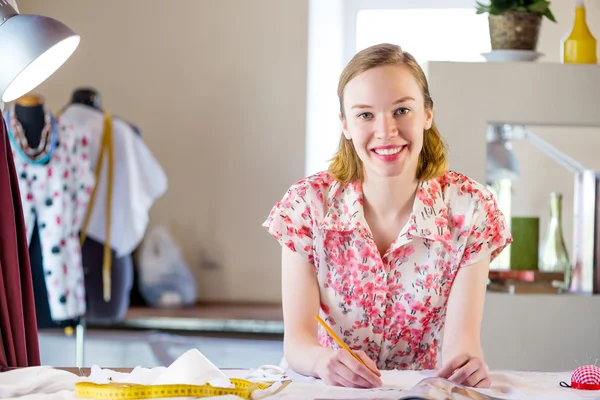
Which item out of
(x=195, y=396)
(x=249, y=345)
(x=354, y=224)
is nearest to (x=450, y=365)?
(x=354, y=224)

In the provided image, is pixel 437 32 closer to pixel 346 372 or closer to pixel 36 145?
pixel 36 145

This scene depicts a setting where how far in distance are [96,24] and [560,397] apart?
4.25 meters

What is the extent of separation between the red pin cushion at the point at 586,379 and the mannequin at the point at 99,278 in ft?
9.01

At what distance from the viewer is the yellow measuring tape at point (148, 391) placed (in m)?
1.17

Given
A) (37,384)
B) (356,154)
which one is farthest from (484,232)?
(37,384)

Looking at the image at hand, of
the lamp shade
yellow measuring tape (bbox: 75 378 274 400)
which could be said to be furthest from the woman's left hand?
the lamp shade

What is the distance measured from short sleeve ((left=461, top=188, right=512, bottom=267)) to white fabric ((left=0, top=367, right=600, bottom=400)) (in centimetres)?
29

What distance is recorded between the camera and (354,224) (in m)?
1.65

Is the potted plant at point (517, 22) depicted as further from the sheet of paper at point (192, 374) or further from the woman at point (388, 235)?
the sheet of paper at point (192, 374)

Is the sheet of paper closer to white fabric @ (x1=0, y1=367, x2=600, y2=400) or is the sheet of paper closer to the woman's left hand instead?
white fabric @ (x1=0, y1=367, x2=600, y2=400)

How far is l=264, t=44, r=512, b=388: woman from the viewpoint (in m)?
1.59

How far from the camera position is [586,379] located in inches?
53.3

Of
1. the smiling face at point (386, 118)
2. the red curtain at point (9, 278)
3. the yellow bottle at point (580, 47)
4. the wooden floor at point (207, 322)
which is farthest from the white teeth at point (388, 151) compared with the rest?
the wooden floor at point (207, 322)

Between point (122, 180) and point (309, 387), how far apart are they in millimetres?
2710
